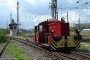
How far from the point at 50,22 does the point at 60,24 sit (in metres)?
2.17

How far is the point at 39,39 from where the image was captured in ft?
65.1

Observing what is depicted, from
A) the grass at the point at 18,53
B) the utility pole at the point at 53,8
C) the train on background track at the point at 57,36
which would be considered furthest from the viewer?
the utility pole at the point at 53,8

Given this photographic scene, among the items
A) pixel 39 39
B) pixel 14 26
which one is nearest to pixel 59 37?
pixel 39 39

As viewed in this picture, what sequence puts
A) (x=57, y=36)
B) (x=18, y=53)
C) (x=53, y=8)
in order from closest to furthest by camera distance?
(x=18, y=53), (x=57, y=36), (x=53, y=8)

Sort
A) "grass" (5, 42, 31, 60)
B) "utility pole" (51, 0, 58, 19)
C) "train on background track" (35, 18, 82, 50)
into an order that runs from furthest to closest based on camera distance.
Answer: "utility pole" (51, 0, 58, 19)
"train on background track" (35, 18, 82, 50)
"grass" (5, 42, 31, 60)

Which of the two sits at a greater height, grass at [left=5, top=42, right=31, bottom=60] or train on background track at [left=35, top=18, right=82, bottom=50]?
train on background track at [left=35, top=18, right=82, bottom=50]

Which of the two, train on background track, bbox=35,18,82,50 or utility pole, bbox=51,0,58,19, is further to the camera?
utility pole, bbox=51,0,58,19

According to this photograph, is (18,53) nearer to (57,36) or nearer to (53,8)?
(57,36)

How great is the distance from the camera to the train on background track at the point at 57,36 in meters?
17.4

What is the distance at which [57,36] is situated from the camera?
17406mm

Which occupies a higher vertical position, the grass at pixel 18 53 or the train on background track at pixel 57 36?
the train on background track at pixel 57 36

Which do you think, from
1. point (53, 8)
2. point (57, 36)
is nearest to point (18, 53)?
point (57, 36)

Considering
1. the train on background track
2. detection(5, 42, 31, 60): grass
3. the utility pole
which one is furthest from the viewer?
the utility pole

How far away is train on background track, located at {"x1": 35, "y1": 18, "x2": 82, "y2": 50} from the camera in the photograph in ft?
57.2
